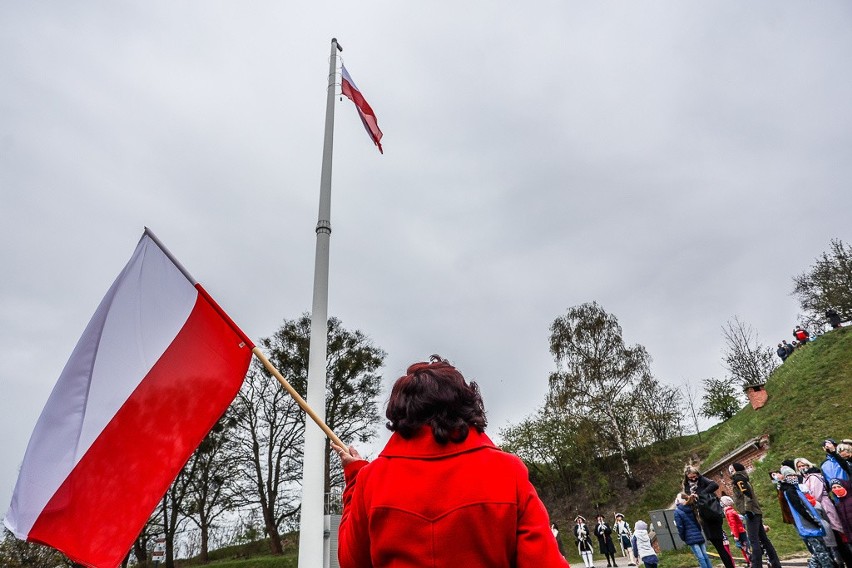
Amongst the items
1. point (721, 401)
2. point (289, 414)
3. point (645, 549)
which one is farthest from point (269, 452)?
point (721, 401)

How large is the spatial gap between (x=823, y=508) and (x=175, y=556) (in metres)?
28.7

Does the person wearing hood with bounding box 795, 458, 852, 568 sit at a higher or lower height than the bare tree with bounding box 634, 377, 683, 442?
lower

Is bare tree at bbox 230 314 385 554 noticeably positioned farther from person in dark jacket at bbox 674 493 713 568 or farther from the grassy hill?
person in dark jacket at bbox 674 493 713 568

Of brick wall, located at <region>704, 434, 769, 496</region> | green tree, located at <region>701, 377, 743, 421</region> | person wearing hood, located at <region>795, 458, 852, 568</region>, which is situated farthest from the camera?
green tree, located at <region>701, 377, 743, 421</region>

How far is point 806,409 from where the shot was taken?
19.8 metres

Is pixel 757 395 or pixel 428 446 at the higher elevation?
pixel 757 395

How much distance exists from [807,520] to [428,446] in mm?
8625

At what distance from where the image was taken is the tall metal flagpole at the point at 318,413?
508cm

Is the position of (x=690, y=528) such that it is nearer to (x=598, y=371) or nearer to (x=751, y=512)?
(x=751, y=512)

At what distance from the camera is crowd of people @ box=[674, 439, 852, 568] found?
708cm

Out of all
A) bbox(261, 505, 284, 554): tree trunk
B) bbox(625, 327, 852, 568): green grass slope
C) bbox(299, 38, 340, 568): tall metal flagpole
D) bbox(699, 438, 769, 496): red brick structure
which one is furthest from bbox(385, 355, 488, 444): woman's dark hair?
bbox(261, 505, 284, 554): tree trunk

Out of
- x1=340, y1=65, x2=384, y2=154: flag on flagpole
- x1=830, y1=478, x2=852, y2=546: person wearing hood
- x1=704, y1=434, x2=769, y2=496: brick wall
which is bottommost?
x1=830, y1=478, x2=852, y2=546: person wearing hood

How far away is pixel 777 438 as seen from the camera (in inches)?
754

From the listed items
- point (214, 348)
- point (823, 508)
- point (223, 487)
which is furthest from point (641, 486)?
point (214, 348)
